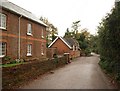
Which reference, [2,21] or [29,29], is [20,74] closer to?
[2,21]

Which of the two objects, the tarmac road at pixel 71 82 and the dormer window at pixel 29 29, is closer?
the tarmac road at pixel 71 82

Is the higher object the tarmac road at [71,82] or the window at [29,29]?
the window at [29,29]

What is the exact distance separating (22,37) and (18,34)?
117cm

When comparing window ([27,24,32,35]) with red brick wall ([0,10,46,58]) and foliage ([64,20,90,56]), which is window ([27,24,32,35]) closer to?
red brick wall ([0,10,46,58])

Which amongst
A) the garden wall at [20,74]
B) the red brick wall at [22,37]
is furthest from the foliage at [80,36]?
the garden wall at [20,74]

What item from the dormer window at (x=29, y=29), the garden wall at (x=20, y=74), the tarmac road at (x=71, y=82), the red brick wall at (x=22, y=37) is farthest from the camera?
the dormer window at (x=29, y=29)

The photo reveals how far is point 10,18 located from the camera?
823 inches

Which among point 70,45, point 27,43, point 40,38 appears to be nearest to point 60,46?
point 70,45

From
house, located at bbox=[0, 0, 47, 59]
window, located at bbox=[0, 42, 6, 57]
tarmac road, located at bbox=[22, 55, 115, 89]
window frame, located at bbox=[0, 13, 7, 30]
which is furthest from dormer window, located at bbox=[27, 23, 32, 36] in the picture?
tarmac road, located at bbox=[22, 55, 115, 89]

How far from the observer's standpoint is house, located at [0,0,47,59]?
20.0 meters

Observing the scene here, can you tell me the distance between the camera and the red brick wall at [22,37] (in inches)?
811

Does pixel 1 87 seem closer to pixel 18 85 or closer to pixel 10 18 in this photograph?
pixel 18 85

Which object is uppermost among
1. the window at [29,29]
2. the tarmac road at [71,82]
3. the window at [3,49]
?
the window at [29,29]

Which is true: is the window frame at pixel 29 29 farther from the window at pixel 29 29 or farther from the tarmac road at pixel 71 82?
the tarmac road at pixel 71 82
